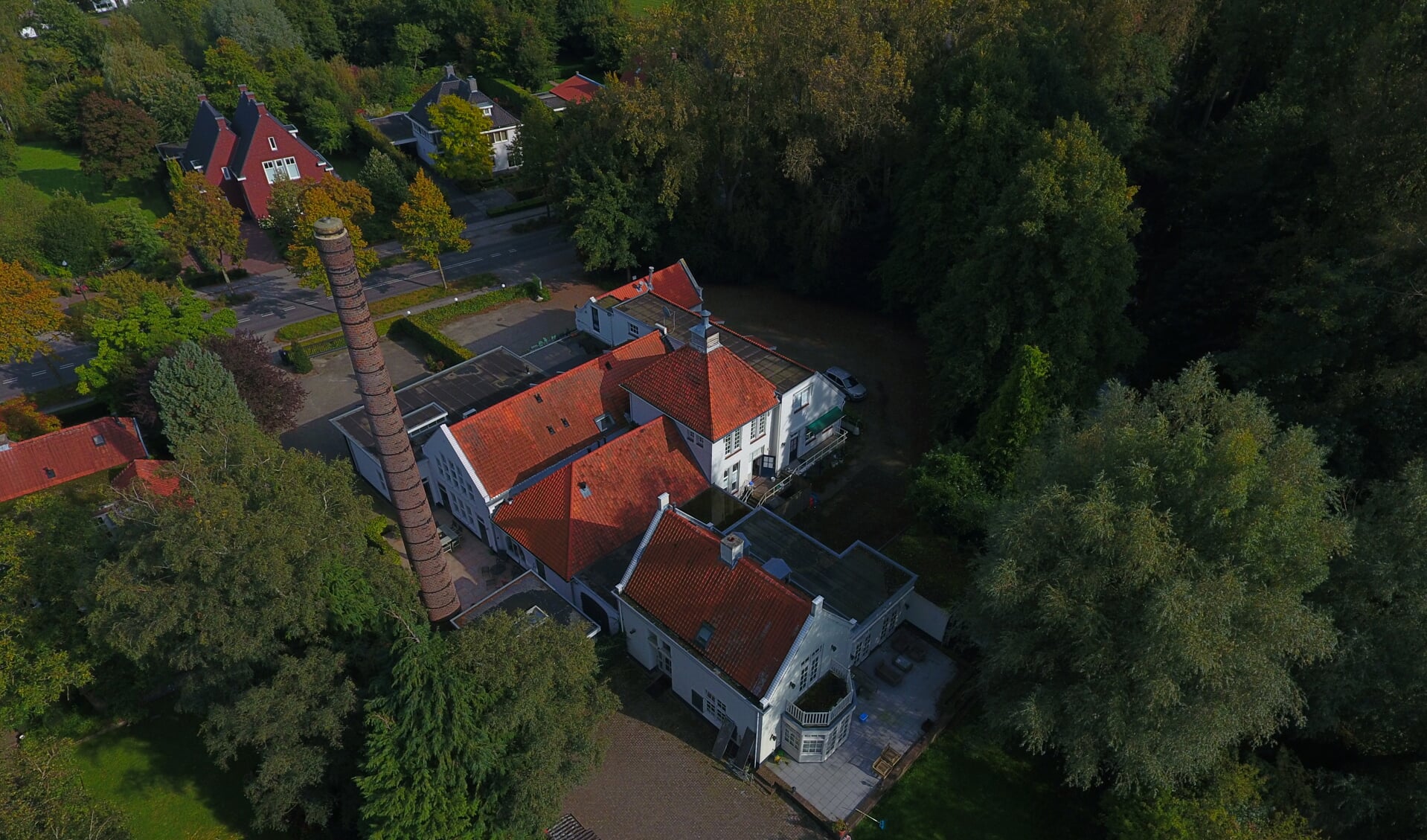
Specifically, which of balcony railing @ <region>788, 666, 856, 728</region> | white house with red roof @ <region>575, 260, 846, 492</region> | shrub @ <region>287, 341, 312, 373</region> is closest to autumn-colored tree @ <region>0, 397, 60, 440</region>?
shrub @ <region>287, 341, 312, 373</region>

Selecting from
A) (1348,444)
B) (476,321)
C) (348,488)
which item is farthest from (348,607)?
(1348,444)

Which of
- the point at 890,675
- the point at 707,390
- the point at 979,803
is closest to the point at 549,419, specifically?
the point at 707,390

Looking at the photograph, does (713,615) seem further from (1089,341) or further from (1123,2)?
(1123,2)

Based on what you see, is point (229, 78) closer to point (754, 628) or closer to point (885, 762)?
point (754, 628)

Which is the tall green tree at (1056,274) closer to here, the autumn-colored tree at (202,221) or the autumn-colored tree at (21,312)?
the autumn-colored tree at (202,221)

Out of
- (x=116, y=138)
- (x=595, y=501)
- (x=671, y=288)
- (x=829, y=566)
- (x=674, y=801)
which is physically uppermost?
(x=116, y=138)

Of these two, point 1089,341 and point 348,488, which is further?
point 1089,341

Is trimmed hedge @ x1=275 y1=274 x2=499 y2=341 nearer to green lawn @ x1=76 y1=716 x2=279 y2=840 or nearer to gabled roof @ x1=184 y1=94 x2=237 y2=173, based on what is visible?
gabled roof @ x1=184 y1=94 x2=237 y2=173

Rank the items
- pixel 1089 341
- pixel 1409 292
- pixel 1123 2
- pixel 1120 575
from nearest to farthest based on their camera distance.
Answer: pixel 1120 575, pixel 1409 292, pixel 1089 341, pixel 1123 2
